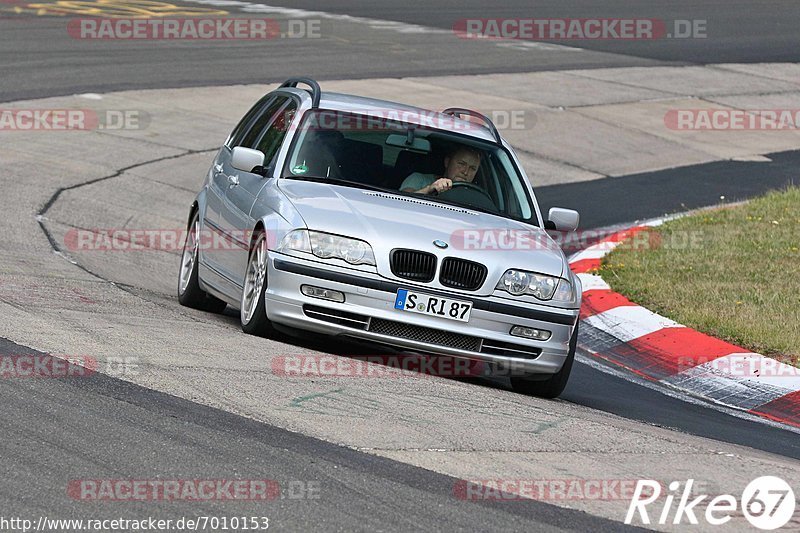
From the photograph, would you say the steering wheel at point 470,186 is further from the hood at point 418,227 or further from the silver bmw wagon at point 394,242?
the hood at point 418,227

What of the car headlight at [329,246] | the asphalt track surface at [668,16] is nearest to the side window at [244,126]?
the car headlight at [329,246]

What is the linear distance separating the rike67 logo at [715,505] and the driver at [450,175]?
3568mm

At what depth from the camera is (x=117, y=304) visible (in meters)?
8.63

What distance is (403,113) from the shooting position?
30.7 feet

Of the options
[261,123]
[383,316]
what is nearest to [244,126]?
[261,123]

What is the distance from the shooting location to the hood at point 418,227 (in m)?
7.73

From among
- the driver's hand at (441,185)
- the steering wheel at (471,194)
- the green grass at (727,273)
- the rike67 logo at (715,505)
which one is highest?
the driver's hand at (441,185)

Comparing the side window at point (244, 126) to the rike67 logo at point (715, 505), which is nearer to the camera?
the rike67 logo at point (715, 505)

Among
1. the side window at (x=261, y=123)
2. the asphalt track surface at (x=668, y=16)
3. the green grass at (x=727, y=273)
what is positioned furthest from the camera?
the asphalt track surface at (x=668, y=16)

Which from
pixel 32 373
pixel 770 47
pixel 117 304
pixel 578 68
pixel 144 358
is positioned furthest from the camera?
pixel 770 47

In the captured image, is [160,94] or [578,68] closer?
[160,94]

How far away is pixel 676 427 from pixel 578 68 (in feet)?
60.9

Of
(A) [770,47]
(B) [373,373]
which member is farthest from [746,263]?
(A) [770,47]

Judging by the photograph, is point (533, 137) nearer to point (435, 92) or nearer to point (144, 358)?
point (435, 92)
